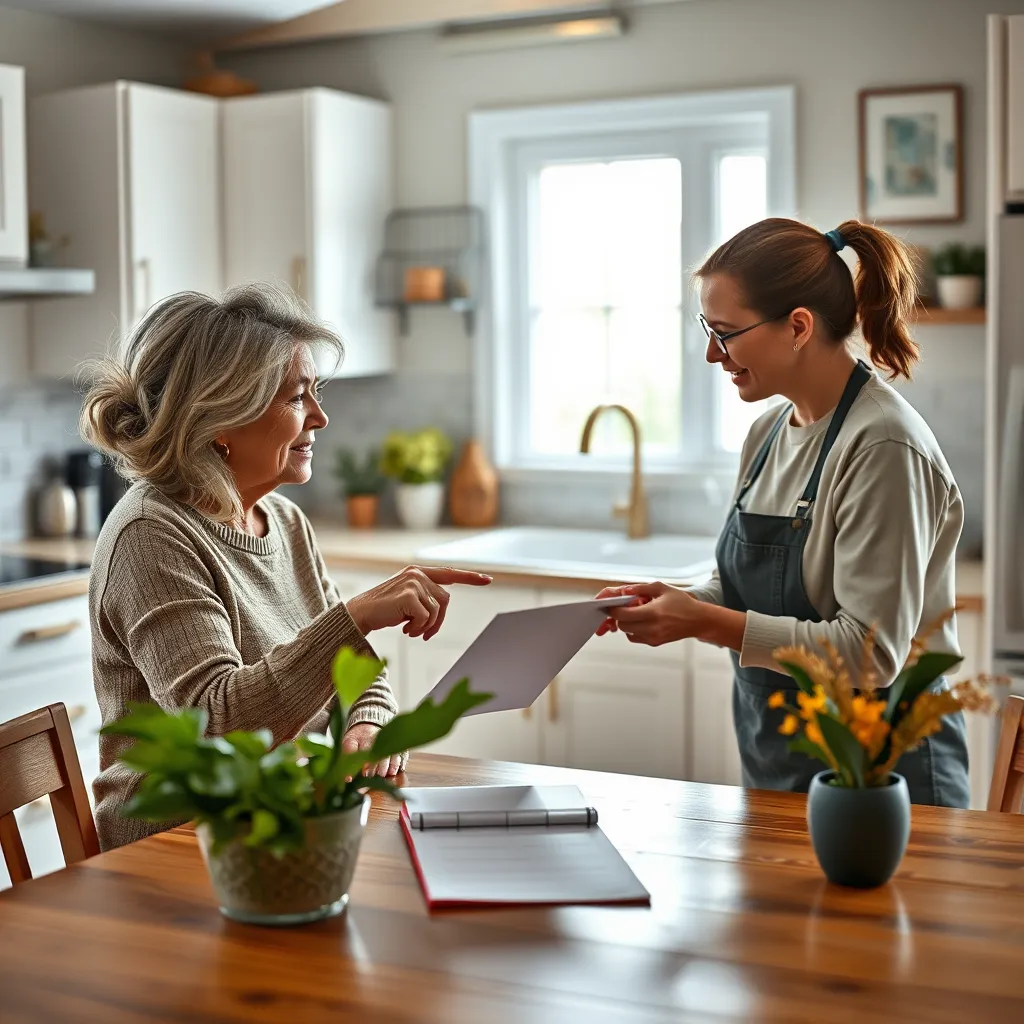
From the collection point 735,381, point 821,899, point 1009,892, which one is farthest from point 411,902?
point 735,381

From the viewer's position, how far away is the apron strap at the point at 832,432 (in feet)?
7.24

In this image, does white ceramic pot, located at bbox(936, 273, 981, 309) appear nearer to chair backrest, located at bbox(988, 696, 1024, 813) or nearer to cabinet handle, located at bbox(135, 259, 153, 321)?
chair backrest, located at bbox(988, 696, 1024, 813)

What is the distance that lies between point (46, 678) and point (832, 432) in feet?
7.14

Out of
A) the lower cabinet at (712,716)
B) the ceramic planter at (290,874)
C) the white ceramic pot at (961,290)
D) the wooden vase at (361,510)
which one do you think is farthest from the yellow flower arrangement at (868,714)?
the wooden vase at (361,510)

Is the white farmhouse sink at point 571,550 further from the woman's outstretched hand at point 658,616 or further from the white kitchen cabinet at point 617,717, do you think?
the woman's outstretched hand at point 658,616

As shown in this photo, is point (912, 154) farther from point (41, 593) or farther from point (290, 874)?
point (290, 874)

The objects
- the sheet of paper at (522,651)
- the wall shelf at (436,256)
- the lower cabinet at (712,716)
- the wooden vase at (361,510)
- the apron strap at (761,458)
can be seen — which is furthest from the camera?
the wooden vase at (361,510)

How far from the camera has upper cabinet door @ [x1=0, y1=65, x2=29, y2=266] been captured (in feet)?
12.1

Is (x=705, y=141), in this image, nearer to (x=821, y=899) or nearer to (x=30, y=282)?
(x=30, y=282)

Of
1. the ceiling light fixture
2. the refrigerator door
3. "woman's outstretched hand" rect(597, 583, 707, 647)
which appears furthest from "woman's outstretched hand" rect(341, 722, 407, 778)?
the ceiling light fixture

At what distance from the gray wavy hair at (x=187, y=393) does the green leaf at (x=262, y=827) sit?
838 mm

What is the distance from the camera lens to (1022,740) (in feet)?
6.30

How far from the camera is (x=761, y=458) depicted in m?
2.41

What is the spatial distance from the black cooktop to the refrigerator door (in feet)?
7.44
